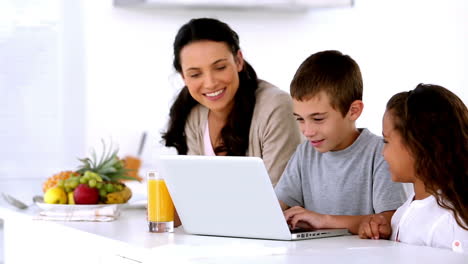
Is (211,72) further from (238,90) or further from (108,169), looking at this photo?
(108,169)

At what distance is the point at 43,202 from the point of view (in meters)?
2.47

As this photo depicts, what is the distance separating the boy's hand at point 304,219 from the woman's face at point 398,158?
0.69 feet

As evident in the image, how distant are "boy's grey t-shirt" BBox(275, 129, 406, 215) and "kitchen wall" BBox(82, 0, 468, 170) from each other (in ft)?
7.54

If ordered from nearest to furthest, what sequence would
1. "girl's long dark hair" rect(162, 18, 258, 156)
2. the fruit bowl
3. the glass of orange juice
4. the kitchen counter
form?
the kitchen counter
the glass of orange juice
the fruit bowl
"girl's long dark hair" rect(162, 18, 258, 156)

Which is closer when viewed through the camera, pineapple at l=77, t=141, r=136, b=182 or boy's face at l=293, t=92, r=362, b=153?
boy's face at l=293, t=92, r=362, b=153

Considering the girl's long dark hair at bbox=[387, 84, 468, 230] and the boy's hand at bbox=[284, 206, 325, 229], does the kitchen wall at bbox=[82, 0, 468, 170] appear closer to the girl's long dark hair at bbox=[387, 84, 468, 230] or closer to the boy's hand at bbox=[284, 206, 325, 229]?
the boy's hand at bbox=[284, 206, 325, 229]

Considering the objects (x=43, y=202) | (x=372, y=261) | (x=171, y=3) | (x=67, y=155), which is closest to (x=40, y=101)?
(x=67, y=155)

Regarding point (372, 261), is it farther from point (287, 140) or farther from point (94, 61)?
point (94, 61)

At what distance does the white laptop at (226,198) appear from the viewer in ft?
5.61

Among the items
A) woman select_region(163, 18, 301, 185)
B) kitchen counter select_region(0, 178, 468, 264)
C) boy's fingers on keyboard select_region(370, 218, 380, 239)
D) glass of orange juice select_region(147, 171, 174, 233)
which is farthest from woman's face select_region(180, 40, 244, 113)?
boy's fingers on keyboard select_region(370, 218, 380, 239)

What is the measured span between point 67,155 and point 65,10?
0.80m

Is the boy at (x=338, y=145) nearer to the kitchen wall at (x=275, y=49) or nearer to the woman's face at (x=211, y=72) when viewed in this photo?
the woman's face at (x=211, y=72)

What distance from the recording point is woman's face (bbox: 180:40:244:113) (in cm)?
252

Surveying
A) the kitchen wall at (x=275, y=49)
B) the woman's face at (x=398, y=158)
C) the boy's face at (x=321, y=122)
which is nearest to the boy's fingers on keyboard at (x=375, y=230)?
the woman's face at (x=398, y=158)
